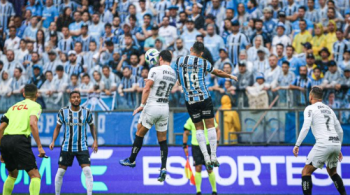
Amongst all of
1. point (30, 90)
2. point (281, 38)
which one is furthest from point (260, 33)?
point (30, 90)

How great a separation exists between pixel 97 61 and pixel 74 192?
4952 millimetres

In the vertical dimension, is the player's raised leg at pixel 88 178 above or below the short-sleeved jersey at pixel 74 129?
below

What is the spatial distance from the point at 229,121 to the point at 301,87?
2347 mm

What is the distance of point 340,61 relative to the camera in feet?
60.0

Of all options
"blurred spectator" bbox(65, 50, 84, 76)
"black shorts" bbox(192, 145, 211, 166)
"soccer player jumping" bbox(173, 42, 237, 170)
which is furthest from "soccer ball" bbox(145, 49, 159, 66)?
"blurred spectator" bbox(65, 50, 84, 76)

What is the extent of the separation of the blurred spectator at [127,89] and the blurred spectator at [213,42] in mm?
2510

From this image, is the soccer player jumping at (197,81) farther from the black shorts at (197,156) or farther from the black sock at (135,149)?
the black shorts at (197,156)

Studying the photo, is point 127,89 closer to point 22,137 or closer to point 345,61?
point 345,61

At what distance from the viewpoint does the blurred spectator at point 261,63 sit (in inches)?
718

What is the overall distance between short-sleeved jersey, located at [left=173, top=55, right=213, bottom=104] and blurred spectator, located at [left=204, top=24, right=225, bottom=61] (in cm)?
688

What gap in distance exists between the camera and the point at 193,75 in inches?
481

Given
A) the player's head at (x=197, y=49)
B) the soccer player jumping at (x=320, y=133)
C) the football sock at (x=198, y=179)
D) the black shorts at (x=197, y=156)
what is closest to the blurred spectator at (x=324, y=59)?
the black shorts at (x=197, y=156)

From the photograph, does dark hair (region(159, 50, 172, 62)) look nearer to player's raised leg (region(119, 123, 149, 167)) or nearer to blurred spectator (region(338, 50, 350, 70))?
player's raised leg (region(119, 123, 149, 167))

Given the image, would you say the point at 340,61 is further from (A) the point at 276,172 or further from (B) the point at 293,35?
(A) the point at 276,172
